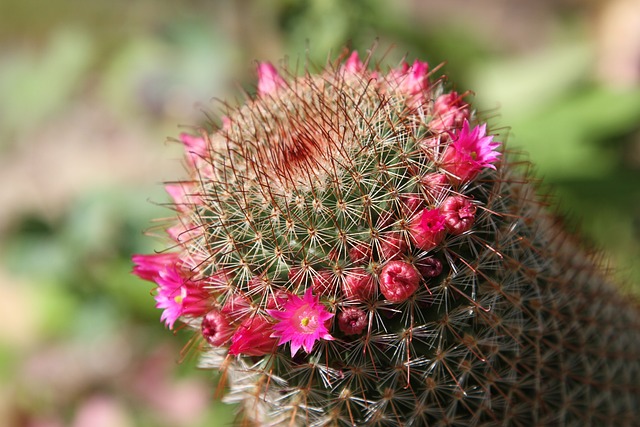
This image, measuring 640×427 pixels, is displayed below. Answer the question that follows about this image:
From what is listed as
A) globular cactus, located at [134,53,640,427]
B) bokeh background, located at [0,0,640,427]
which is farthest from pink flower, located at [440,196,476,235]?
bokeh background, located at [0,0,640,427]

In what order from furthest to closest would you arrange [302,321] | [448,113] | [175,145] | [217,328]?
[175,145], [448,113], [217,328], [302,321]

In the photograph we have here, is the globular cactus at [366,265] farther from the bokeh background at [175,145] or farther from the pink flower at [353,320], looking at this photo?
the bokeh background at [175,145]

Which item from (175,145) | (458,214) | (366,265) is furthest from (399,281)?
(175,145)

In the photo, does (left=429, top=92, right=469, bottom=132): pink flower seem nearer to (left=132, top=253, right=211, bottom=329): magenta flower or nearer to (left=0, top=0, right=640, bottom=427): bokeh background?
(left=132, top=253, right=211, bottom=329): magenta flower

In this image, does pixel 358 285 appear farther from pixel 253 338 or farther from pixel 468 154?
pixel 468 154

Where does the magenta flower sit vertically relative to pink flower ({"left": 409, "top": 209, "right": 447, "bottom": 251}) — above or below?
above

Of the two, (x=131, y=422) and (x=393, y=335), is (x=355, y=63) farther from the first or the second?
(x=131, y=422)
